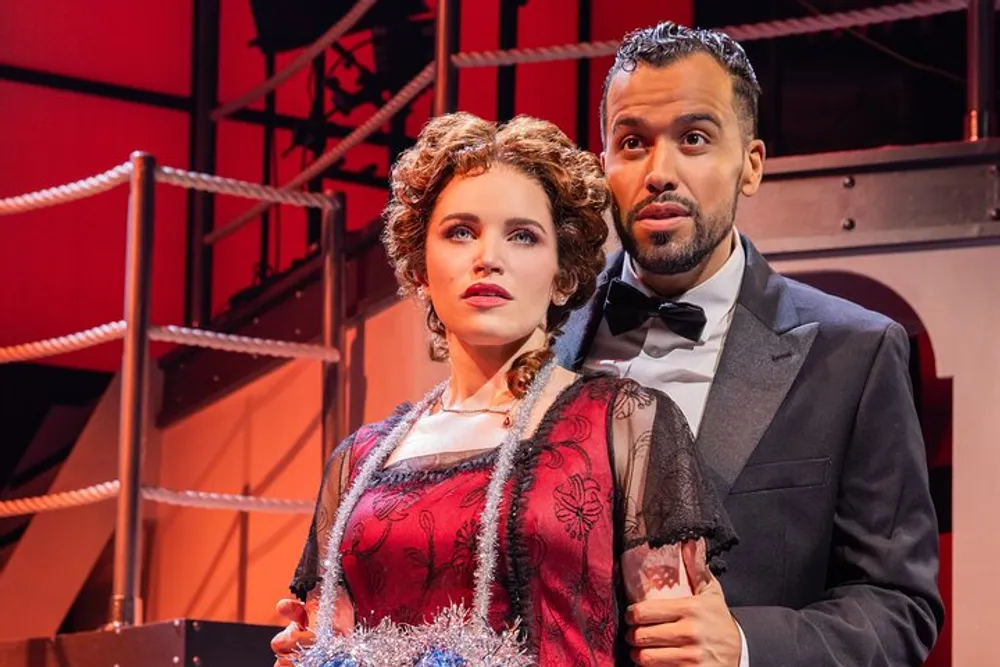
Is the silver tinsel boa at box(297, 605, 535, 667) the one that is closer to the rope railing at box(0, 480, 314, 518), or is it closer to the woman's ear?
the woman's ear

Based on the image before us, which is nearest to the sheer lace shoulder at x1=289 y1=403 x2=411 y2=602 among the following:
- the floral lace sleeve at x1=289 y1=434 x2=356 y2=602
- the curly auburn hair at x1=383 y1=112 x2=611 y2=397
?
the floral lace sleeve at x1=289 y1=434 x2=356 y2=602

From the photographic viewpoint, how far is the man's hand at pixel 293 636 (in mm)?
1749

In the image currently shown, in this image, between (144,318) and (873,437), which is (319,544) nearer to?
(873,437)

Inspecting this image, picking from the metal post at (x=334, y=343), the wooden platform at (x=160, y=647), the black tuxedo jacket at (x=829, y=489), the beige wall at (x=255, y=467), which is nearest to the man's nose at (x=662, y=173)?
the black tuxedo jacket at (x=829, y=489)

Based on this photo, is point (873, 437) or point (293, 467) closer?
point (873, 437)

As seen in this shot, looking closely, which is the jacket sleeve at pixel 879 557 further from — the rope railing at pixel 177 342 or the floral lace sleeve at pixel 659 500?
the rope railing at pixel 177 342

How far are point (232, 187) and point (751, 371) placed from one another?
6.02 ft

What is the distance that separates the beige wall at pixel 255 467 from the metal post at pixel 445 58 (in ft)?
1.45

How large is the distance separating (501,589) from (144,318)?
192cm

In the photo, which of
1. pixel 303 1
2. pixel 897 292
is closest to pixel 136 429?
pixel 897 292

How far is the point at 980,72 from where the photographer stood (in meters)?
2.97

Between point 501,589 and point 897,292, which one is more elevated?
point 897,292

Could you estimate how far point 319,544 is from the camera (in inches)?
70.7

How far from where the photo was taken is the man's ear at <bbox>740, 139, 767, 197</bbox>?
2.03m
